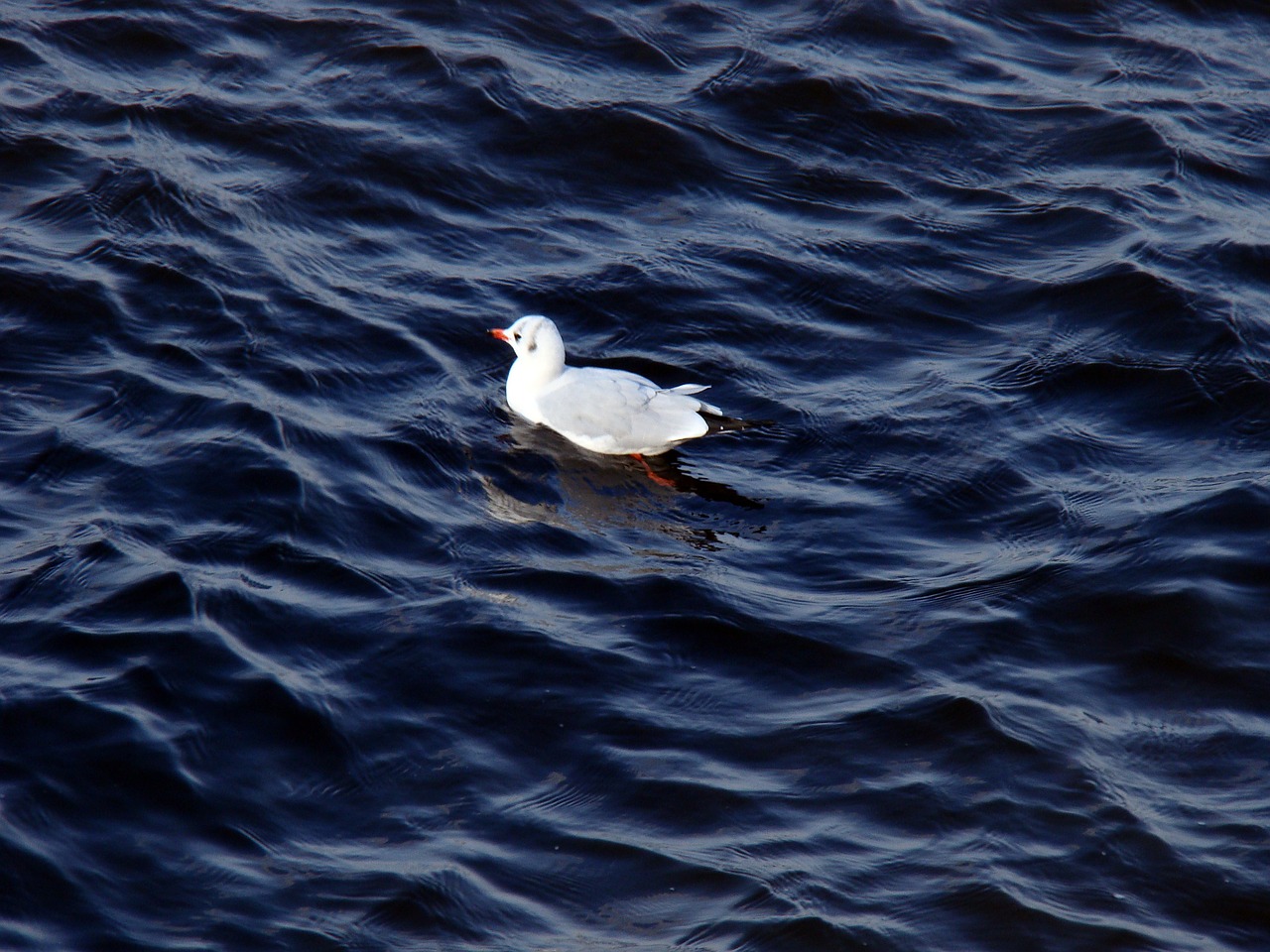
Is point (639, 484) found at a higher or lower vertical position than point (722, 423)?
lower

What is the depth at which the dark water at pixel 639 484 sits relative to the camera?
5230mm

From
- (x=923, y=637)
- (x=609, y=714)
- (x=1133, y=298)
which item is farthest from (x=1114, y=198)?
(x=609, y=714)

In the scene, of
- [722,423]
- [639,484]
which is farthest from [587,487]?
[722,423]

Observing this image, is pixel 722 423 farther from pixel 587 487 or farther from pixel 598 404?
pixel 587 487

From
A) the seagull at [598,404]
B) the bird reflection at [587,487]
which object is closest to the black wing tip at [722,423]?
the seagull at [598,404]

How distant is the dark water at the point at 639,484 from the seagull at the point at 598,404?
18cm

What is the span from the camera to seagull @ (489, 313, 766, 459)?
7402 millimetres

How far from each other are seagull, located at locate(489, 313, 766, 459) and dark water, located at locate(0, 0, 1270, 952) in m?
0.18

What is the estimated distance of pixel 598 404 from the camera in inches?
294

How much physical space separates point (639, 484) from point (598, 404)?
442 mm

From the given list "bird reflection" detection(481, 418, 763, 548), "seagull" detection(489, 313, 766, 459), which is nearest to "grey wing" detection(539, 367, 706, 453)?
"seagull" detection(489, 313, 766, 459)

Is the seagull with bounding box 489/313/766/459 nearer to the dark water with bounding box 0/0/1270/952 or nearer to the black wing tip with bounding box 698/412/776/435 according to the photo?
the black wing tip with bounding box 698/412/776/435

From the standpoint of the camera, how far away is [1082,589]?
6.58 m

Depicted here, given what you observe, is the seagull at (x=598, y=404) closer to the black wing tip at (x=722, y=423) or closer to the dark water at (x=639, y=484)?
the black wing tip at (x=722, y=423)
